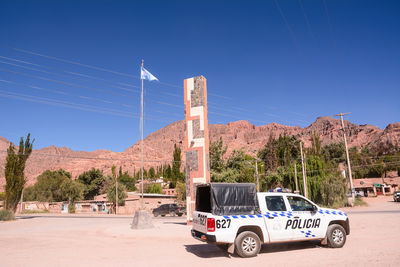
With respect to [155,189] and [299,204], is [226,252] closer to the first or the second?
[299,204]

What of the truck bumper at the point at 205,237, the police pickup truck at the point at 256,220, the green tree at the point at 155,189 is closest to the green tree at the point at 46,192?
the green tree at the point at 155,189

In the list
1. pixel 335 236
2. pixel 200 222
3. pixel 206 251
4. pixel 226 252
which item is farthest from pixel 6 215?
pixel 335 236

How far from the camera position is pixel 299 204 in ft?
33.6

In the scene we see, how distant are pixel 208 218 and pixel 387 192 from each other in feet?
238

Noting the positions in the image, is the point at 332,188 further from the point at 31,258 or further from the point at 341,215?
the point at 31,258

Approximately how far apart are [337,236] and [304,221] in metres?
1.38

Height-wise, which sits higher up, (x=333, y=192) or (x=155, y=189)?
(x=155, y=189)

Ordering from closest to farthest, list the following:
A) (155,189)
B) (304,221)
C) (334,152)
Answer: (304,221) → (155,189) → (334,152)

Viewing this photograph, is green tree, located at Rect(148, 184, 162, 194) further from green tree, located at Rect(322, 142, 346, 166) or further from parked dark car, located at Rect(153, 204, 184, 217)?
green tree, located at Rect(322, 142, 346, 166)

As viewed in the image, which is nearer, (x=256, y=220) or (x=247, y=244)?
(x=247, y=244)

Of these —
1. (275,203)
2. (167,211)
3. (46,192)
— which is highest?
(46,192)

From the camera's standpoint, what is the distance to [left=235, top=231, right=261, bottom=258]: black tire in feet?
29.7

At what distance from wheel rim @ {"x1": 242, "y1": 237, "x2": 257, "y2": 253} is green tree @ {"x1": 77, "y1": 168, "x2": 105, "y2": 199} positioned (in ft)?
256

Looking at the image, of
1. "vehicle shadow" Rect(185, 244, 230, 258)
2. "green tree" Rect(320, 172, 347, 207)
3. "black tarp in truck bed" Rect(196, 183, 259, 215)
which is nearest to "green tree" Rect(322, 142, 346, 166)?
"green tree" Rect(320, 172, 347, 207)
